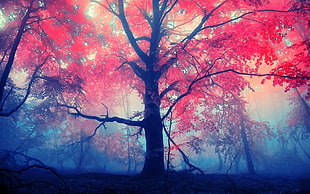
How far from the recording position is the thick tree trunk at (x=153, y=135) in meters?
7.34

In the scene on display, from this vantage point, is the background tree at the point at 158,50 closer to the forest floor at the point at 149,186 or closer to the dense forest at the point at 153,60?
the dense forest at the point at 153,60

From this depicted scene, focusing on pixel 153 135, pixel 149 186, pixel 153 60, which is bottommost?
pixel 149 186

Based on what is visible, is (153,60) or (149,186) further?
(153,60)

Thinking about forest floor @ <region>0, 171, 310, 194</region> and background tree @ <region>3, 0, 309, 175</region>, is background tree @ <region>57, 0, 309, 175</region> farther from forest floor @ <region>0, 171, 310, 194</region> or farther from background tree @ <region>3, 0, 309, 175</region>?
forest floor @ <region>0, 171, 310, 194</region>

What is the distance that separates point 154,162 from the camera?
7.39 m

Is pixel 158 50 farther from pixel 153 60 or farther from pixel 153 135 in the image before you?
pixel 153 135

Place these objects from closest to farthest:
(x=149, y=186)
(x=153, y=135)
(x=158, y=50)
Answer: (x=149, y=186) → (x=153, y=135) → (x=158, y=50)

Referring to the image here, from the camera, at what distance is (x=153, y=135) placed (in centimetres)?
775

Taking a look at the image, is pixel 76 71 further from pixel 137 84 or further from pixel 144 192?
pixel 144 192

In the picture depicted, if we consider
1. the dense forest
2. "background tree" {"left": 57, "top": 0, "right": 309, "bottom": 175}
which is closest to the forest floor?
the dense forest

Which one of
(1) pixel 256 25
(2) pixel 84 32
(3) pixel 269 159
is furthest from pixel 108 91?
(3) pixel 269 159

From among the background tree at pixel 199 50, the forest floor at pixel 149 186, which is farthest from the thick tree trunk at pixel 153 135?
the forest floor at pixel 149 186

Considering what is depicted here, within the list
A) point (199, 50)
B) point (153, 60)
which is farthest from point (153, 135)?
point (199, 50)

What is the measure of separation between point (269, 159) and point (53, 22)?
111 ft
